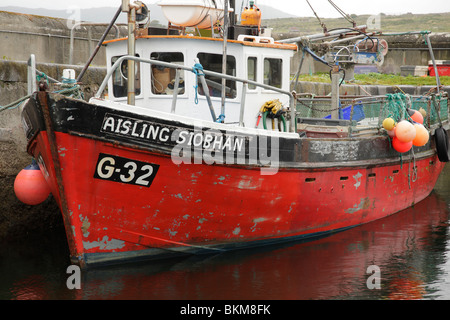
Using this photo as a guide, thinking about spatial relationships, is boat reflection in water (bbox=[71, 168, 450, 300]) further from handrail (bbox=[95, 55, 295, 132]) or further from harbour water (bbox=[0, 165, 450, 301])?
handrail (bbox=[95, 55, 295, 132])

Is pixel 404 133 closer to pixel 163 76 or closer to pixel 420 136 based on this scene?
pixel 420 136

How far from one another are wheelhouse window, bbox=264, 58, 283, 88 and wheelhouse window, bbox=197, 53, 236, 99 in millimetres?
581

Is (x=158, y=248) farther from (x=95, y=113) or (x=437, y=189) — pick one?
(x=437, y=189)

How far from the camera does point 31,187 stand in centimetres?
783

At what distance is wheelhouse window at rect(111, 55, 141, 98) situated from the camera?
8.15 metres

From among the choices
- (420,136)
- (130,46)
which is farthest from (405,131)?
(130,46)

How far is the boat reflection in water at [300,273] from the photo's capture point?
6848 mm

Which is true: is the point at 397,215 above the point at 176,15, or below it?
below

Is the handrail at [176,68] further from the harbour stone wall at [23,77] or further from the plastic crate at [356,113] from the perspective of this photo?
the plastic crate at [356,113]

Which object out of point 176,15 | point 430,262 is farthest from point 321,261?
point 176,15

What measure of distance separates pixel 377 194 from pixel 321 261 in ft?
7.51

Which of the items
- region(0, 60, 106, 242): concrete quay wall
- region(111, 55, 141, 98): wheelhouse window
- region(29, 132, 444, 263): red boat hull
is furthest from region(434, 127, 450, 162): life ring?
region(0, 60, 106, 242): concrete quay wall

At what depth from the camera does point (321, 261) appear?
812cm

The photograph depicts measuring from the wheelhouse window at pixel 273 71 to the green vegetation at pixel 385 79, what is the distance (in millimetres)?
10577
